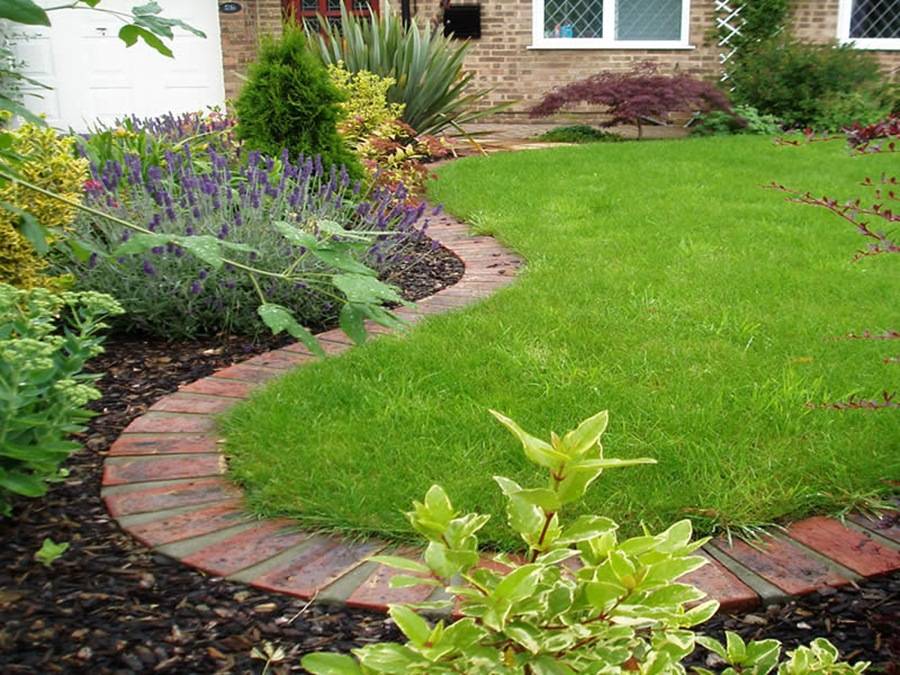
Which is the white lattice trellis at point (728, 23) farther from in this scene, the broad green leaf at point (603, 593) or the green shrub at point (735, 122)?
the broad green leaf at point (603, 593)

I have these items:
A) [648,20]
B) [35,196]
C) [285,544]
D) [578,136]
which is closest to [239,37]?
[578,136]

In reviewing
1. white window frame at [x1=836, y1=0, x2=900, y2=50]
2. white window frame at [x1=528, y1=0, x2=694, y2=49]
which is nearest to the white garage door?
white window frame at [x1=528, y1=0, x2=694, y2=49]

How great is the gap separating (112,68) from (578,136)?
534 cm

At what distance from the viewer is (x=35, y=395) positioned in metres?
2.23

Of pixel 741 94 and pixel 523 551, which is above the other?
pixel 741 94

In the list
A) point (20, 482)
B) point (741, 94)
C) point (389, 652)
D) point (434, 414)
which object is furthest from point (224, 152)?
point (741, 94)

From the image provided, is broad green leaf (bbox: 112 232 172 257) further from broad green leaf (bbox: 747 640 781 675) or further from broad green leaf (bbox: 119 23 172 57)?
broad green leaf (bbox: 747 640 781 675)

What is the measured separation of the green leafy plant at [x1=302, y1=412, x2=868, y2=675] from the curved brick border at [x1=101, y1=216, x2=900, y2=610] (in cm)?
76

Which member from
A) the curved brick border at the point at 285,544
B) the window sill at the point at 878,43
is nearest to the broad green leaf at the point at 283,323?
the curved brick border at the point at 285,544

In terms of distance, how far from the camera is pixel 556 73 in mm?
12641

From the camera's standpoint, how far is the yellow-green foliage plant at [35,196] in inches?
129

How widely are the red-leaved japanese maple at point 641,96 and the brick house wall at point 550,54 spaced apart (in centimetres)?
224

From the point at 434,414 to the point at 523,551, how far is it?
27.8 inches

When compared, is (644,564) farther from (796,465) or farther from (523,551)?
(796,465)
